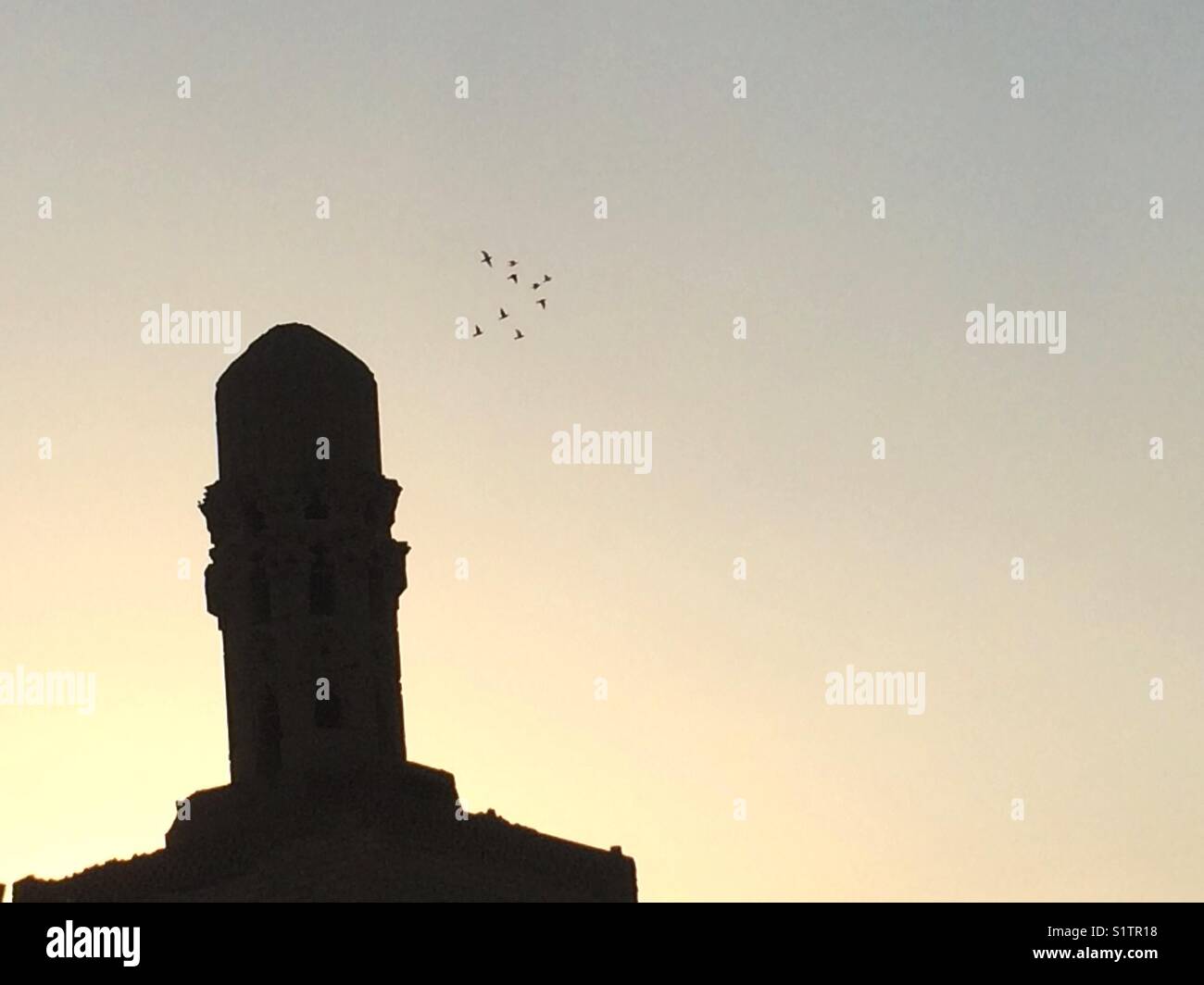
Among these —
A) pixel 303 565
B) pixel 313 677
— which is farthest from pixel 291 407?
pixel 313 677

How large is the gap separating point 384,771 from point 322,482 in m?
7.28

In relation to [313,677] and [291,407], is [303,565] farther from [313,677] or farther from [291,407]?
[291,407]

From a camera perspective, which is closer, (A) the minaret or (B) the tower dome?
(A) the minaret

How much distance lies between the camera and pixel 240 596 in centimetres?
7319

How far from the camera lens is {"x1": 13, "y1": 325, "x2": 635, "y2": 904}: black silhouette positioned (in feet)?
229

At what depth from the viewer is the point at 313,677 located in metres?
72.1

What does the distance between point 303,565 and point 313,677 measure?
2775 mm

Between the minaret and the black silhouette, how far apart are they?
1.3 inches

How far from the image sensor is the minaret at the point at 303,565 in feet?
237

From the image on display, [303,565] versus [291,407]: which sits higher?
[291,407]

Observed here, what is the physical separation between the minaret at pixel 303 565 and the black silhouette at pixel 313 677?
1.3 inches
